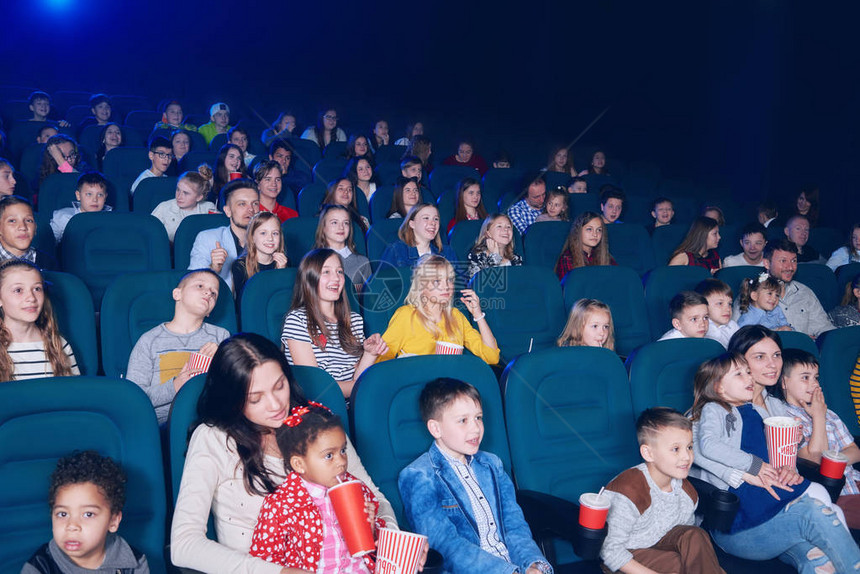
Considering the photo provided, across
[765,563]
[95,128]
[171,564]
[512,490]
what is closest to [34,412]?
[171,564]

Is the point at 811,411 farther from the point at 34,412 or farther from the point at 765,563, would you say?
the point at 34,412

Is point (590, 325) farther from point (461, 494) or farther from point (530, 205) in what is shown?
point (530, 205)

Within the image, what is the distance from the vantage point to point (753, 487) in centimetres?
195

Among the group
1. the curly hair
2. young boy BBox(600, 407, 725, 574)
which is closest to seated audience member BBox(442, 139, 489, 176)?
young boy BBox(600, 407, 725, 574)

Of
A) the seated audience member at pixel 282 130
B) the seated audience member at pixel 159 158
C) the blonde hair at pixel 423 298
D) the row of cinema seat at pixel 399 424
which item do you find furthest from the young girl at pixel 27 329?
the seated audience member at pixel 282 130

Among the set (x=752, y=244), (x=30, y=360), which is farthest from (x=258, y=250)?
(x=752, y=244)

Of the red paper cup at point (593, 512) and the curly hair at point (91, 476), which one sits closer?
the curly hair at point (91, 476)

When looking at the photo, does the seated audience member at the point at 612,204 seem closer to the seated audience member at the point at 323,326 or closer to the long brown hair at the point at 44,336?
the seated audience member at the point at 323,326

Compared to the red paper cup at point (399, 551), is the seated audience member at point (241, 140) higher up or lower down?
higher up

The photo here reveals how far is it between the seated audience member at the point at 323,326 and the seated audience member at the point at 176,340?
0.79ft

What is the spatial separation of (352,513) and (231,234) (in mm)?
2150

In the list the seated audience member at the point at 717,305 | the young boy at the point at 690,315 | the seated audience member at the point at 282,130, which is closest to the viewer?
the young boy at the point at 690,315

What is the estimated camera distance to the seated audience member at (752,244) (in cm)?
385

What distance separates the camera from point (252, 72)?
300 inches
